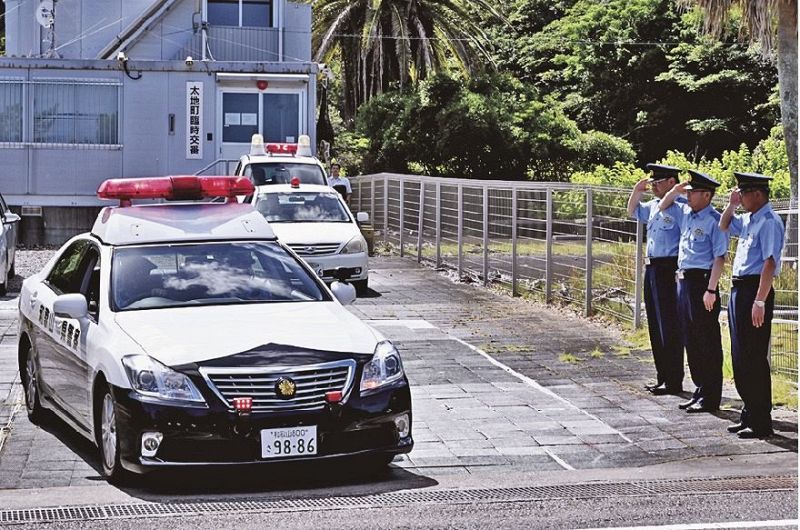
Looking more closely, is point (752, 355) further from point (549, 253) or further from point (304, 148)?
point (304, 148)

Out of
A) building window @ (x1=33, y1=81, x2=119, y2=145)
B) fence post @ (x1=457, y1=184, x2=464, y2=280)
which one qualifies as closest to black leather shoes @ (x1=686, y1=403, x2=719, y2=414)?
fence post @ (x1=457, y1=184, x2=464, y2=280)

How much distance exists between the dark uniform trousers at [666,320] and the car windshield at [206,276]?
3424 millimetres

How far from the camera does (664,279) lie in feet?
38.6

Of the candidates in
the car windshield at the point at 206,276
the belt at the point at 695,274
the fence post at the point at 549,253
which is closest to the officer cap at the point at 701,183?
the belt at the point at 695,274

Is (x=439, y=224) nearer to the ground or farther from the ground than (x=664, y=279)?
nearer to the ground

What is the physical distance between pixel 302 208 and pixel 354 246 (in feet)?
4.18

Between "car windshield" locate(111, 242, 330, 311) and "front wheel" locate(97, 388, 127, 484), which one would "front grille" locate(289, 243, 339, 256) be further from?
"front wheel" locate(97, 388, 127, 484)

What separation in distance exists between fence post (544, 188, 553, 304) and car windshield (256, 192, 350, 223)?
349 cm

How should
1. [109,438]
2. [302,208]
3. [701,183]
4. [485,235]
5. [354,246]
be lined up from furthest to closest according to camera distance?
[485,235]
[302,208]
[354,246]
[701,183]
[109,438]

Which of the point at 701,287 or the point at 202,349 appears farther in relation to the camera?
the point at 701,287

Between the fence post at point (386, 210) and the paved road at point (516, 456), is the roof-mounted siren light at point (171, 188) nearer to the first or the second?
the paved road at point (516, 456)

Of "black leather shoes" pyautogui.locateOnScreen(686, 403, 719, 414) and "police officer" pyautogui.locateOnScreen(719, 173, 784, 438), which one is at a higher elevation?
"police officer" pyautogui.locateOnScreen(719, 173, 784, 438)

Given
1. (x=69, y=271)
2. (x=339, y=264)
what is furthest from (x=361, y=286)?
(x=69, y=271)

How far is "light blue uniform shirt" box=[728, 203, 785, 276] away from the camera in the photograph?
9.75 m
